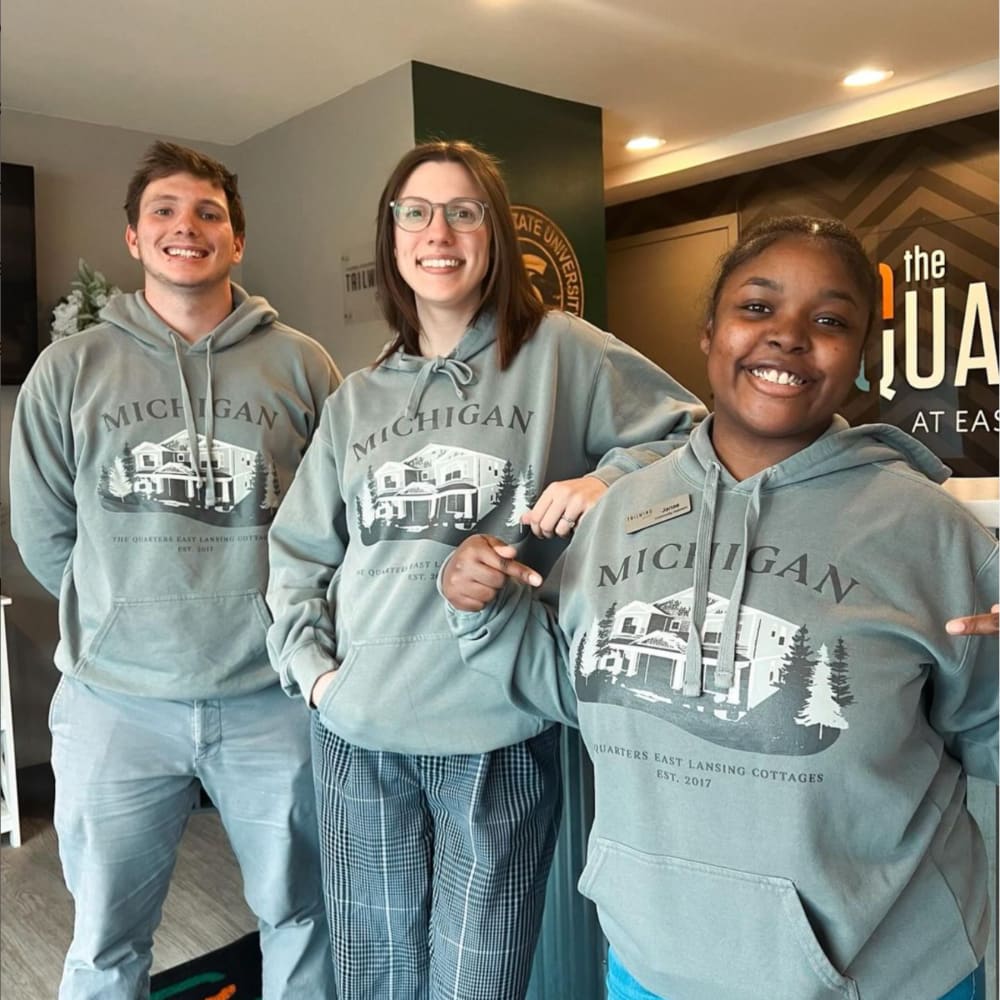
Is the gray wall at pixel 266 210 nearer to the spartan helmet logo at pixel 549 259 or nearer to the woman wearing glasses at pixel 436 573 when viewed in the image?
the spartan helmet logo at pixel 549 259

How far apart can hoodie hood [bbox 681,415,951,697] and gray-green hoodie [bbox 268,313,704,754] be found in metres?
0.22

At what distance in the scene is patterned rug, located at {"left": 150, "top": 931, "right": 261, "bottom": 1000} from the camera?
2.05 m

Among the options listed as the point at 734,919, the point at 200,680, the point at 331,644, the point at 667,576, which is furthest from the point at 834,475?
the point at 200,680

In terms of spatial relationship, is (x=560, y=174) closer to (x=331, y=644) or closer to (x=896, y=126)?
(x=896, y=126)

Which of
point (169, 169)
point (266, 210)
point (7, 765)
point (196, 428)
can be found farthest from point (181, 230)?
point (266, 210)

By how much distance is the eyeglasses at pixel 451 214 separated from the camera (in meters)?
1.24

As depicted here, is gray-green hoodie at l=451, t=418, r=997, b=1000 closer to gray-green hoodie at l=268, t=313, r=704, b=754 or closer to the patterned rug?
gray-green hoodie at l=268, t=313, r=704, b=754

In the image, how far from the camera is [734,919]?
2.72 ft

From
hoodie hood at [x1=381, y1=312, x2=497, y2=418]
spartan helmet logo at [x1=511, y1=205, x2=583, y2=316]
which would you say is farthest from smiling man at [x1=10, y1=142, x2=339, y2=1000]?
spartan helmet logo at [x1=511, y1=205, x2=583, y2=316]

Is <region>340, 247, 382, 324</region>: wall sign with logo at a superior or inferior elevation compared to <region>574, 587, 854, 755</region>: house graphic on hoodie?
superior

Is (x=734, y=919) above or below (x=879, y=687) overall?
below

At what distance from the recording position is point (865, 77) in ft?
12.6

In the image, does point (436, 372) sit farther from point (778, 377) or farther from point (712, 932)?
point (712, 932)

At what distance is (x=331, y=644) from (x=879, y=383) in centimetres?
399
